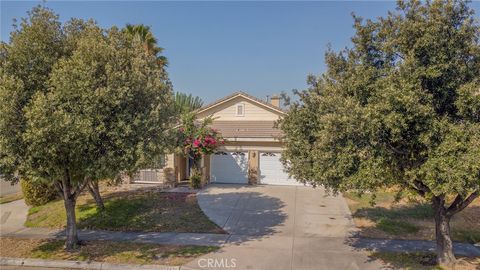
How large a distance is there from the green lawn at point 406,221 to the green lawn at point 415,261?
63.1 inches

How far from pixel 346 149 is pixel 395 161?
142 cm

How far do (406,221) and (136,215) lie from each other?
10731mm

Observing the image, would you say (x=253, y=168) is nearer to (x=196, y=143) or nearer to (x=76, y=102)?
(x=196, y=143)

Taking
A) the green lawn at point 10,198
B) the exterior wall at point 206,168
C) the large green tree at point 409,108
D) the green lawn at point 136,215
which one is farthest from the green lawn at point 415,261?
the green lawn at point 10,198

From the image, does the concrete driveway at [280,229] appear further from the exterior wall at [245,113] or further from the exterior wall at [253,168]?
the exterior wall at [245,113]

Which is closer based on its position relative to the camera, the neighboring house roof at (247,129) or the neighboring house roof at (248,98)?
the neighboring house roof at (247,129)

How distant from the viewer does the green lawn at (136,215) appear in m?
12.6

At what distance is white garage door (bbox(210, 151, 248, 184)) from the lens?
19.8 m

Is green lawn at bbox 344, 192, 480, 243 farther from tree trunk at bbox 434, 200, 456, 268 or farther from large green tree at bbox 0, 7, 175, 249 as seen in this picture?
large green tree at bbox 0, 7, 175, 249

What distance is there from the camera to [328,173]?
7832 millimetres

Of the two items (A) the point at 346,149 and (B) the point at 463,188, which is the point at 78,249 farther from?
(B) the point at 463,188

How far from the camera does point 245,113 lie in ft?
70.8

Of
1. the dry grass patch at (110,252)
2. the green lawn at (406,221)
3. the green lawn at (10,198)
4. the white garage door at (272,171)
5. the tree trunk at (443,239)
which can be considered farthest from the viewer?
the white garage door at (272,171)

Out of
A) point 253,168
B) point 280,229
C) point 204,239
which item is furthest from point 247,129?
point 204,239
